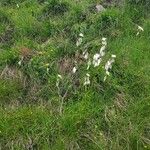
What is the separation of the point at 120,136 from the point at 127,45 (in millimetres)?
1829

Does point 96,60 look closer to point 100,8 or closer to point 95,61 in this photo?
point 95,61

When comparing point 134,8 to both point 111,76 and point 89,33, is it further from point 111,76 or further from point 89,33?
point 111,76

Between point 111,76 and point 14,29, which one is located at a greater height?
point 111,76

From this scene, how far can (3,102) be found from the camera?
20.9 ft

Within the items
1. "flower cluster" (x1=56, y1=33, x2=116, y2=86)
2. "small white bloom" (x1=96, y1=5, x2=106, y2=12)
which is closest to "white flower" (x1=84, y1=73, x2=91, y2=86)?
"flower cluster" (x1=56, y1=33, x2=116, y2=86)

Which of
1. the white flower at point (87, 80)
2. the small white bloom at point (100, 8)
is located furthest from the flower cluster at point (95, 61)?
the small white bloom at point (100, 8)

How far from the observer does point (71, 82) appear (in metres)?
6.49

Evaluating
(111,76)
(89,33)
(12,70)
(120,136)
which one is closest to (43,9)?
(89,33)

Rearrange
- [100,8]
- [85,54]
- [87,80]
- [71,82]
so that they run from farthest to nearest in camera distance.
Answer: [100,8] → [85,54] → [71,82] → [87,80]

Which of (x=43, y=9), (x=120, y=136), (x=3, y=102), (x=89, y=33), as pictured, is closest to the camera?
(x=120, y=136)

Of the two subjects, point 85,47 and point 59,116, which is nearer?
point 59,116

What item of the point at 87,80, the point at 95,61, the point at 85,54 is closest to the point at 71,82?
the point at 87,80

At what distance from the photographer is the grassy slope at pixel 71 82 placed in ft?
19.0

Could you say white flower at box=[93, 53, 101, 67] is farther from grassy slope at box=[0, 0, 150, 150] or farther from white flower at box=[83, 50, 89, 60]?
white flower at box=[83, 50, 89, 60]
